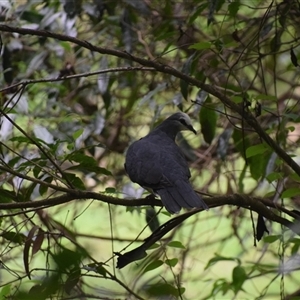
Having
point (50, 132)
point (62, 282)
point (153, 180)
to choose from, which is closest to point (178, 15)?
point (50, 132)

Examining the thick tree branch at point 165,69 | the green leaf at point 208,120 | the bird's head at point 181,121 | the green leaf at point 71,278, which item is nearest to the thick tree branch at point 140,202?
the thick tree branch at point 165,69

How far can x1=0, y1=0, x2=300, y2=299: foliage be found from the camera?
2.38 meters

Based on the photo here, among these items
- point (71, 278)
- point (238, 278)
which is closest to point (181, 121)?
point (238, 278)

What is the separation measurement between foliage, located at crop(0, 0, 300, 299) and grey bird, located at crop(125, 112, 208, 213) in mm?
84

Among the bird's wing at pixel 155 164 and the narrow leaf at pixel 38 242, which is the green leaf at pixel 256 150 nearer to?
the bird's wing at pixel 155 164

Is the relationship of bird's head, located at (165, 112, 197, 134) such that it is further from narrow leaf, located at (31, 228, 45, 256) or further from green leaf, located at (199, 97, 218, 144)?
narrow leaf, located at (31, 228, 45, 256)

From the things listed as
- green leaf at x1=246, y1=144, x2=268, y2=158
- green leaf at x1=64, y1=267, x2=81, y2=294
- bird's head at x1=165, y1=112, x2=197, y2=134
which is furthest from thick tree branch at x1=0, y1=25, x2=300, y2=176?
bird's head at x1=165, y1=112, x2=197, y2=134

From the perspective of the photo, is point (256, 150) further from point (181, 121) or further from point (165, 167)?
point (181, 121)

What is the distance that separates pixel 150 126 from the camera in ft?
12.3

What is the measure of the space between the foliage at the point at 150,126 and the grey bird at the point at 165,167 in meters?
0.08

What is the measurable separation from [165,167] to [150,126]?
0.94 metres

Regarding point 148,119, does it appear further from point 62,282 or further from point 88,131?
point 62,282

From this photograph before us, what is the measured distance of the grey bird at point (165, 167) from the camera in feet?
8.31

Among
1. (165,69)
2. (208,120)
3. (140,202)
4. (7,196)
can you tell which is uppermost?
(208,120)
